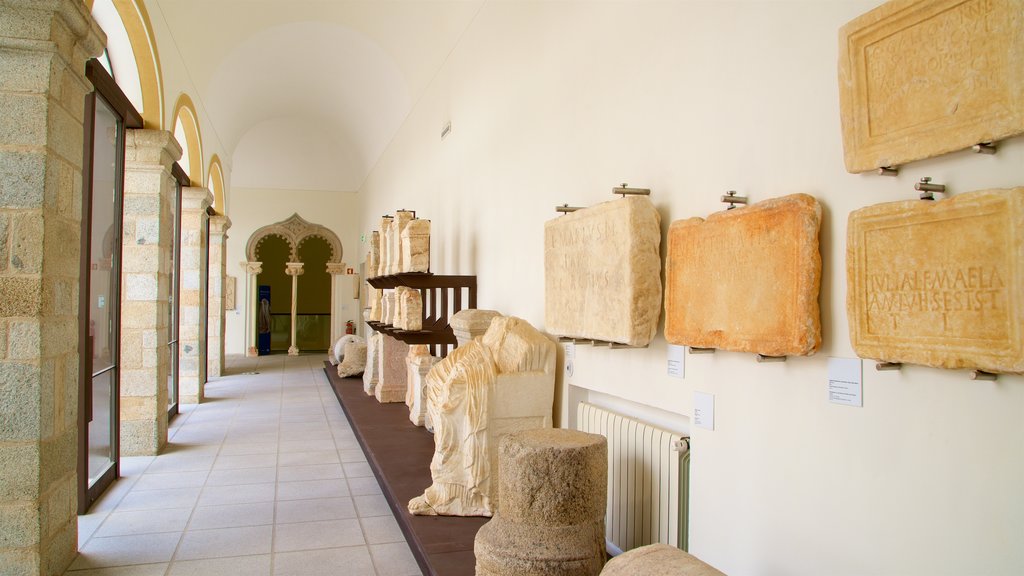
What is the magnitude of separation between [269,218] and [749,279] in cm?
1733

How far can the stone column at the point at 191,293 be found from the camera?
1002cm

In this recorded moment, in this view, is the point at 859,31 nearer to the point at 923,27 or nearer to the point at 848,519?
the point at 923,27

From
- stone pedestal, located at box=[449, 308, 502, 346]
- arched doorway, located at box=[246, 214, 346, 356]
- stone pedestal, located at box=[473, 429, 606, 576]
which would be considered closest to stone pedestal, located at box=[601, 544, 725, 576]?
stone pedestal, located at box=[473, 429, 606, 576]

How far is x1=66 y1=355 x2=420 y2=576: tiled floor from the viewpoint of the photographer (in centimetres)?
421

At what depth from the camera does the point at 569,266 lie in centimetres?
410

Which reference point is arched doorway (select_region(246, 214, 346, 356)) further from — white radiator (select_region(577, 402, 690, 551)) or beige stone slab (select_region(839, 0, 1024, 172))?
beige stone slab (select_region(839, 0, 1024, 172))

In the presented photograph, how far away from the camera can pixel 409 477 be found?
527cm

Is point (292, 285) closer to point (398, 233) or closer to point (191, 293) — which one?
point (191, 293)

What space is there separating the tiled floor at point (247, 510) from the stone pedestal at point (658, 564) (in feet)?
6.74

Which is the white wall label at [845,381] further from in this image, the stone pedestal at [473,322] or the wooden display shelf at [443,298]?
the wooden display shelf at [443,298]

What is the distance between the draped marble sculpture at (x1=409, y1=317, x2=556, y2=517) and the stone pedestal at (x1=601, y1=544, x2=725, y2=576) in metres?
1.99

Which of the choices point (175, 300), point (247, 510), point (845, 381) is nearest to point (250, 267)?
point (175, 300)

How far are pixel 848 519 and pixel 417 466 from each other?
388cm

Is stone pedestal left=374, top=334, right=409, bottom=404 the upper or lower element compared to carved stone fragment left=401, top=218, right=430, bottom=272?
lower
